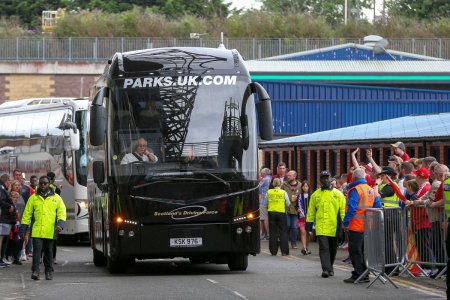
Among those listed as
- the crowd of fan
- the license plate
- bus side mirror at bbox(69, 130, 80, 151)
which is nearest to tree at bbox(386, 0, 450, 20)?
bus side mirror at bbox(69, 130, 80, 151)

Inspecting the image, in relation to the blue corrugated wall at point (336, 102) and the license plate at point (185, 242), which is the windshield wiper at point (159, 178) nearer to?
the license plate at point (185, 242)

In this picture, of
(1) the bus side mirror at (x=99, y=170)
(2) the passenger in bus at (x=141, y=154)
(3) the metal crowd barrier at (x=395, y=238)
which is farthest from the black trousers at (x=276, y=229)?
(3) the metal crowd barrier at (x=395, y=238)

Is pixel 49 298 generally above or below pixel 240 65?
below

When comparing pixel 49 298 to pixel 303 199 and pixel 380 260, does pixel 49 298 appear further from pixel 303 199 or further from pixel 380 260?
pixel 303 199

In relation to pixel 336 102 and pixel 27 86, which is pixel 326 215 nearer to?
pixel 336 102

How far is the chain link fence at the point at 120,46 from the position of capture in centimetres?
7688

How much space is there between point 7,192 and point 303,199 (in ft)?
33.4

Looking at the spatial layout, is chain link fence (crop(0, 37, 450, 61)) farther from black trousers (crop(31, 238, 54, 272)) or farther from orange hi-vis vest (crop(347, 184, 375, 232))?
orange hi-vis vest (crop(347, 184, 375, 232))

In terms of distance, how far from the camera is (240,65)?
23078mm

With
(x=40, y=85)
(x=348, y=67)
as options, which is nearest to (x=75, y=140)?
(x=348, y=67)

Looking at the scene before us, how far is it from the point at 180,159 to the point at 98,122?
1.44 m

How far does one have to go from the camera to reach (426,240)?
21578 millimetres

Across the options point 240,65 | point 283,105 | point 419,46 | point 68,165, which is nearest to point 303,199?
point 68,165

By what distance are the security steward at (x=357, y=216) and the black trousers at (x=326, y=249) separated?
3.08ft
